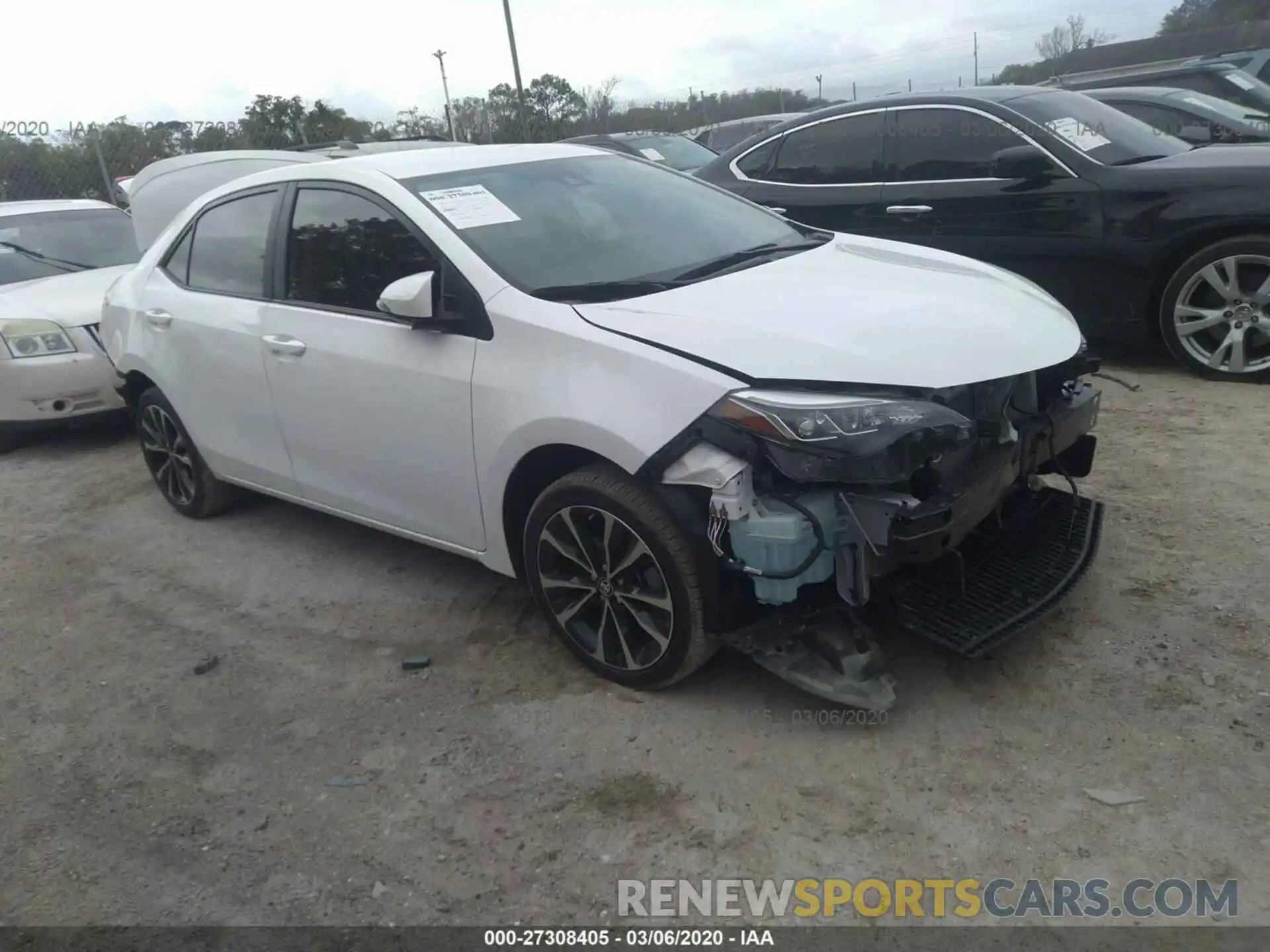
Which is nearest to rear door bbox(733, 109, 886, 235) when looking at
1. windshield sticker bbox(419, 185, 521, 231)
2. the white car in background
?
windshield sticker bbox(419, 185, 521, 231)

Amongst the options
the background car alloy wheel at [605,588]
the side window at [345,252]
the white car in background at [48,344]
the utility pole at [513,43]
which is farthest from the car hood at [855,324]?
the utility pole at [513,43]

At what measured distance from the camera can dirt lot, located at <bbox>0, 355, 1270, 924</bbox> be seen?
2.58 m

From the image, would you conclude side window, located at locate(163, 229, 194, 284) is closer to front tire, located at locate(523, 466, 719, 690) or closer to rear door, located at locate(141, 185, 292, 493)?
rear door, located at locate(141, 185, 292, 493)

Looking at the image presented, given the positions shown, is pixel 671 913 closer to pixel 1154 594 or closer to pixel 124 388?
pixel 1154 594

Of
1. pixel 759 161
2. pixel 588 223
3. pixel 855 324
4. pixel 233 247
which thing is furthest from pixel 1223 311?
pixel 233 247

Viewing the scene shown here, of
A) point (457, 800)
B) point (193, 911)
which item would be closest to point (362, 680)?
point (457, 800)

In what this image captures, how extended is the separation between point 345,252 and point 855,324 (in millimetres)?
1982

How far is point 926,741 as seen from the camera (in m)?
2.95

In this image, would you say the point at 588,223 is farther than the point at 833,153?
No

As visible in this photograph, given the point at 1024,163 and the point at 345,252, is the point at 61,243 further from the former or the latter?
the point at 1024,163

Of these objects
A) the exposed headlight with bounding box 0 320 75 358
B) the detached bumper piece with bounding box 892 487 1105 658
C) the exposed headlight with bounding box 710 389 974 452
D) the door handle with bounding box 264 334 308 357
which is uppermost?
the door handle with bounding box 264 334 308 357

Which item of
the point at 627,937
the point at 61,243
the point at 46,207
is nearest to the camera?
the point at 627,937

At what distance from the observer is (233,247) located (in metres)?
4.53

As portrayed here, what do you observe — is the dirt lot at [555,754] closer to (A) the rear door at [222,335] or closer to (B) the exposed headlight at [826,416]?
(A) the rear door at [222,335]
